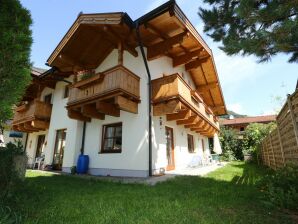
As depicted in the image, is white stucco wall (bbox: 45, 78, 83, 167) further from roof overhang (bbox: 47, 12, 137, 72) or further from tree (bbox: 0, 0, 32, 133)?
tree (bbox: 0, 0, 32, 133)

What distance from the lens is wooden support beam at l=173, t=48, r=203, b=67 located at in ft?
33.5

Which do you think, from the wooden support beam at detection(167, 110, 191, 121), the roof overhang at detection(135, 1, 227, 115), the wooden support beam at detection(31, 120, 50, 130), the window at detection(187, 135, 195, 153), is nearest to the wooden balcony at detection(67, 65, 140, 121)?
the roof overhang at detection(135, 1, 227, 115)

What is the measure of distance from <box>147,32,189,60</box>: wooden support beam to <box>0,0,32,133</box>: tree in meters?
6.08

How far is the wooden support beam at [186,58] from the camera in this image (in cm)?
1021

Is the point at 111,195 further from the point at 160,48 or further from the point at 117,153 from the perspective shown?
the point at 160,48

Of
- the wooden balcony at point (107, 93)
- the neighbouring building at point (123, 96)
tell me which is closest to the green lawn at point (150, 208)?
the neighbouring building at point (123, 96)

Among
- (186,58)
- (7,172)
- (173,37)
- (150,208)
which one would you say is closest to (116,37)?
(173,37)

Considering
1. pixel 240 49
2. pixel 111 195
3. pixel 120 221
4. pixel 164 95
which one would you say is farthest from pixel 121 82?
pixel 120 221

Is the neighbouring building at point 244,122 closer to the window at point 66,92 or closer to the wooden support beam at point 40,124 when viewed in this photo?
the window at point 66,92

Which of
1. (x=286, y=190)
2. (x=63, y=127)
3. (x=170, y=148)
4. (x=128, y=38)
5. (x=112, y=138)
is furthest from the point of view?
(x=63, y=127)

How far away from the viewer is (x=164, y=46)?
29.0 ft

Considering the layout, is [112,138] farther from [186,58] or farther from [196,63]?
[196,63]

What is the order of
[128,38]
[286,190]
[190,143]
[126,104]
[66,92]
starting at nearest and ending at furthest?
1. [286,190]
2. [126,104]
3. [128,38]
4. [66,92]
5. [190,143]

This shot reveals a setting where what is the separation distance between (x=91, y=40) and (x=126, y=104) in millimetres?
→ 4265
